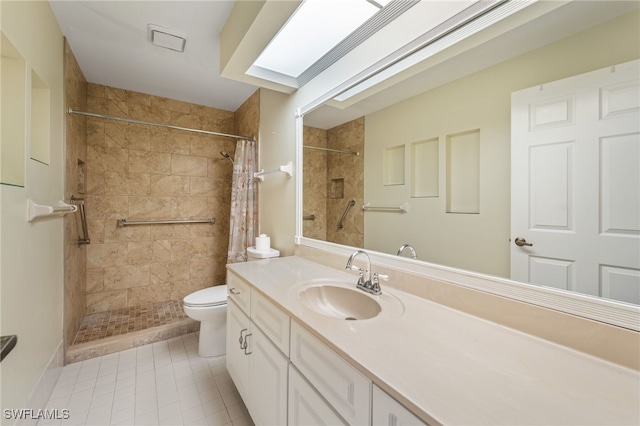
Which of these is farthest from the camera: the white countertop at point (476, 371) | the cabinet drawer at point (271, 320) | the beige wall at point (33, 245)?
the beige wall at point (33, 245)

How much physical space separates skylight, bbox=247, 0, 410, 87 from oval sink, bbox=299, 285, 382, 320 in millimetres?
1300

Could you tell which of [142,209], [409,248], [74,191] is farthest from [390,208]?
[142,209]

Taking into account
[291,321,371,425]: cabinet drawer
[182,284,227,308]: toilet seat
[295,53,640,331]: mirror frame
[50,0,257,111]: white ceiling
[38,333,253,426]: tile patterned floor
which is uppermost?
[50,0,257,111]: white ceiling

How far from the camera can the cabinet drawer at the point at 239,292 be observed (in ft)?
4.33

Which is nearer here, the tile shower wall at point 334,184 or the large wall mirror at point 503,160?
the large wall mirror at point 503,160

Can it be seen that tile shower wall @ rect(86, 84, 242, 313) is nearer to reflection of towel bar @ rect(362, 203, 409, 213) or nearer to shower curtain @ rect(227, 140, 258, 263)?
shower curtain @ rect(227, 140, 258, 263)

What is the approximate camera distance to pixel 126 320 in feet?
8.02

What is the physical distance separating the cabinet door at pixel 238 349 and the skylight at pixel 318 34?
1.59 metres

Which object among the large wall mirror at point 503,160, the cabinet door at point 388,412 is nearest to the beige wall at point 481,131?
the large wall mirror at point 503,160

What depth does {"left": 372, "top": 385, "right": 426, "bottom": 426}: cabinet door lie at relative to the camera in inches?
20.5

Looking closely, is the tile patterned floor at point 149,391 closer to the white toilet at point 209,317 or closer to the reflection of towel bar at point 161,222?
the white toilet at point 209,317

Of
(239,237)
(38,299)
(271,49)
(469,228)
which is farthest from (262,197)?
(469,228)

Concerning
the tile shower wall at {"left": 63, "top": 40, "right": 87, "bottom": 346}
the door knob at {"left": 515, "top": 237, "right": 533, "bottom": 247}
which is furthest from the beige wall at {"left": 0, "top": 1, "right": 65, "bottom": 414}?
the door knob at {"left": 515, "top": 237, "right": 533, "bottom": 247}

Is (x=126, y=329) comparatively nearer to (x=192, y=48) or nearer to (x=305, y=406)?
(x=305, y=406)
